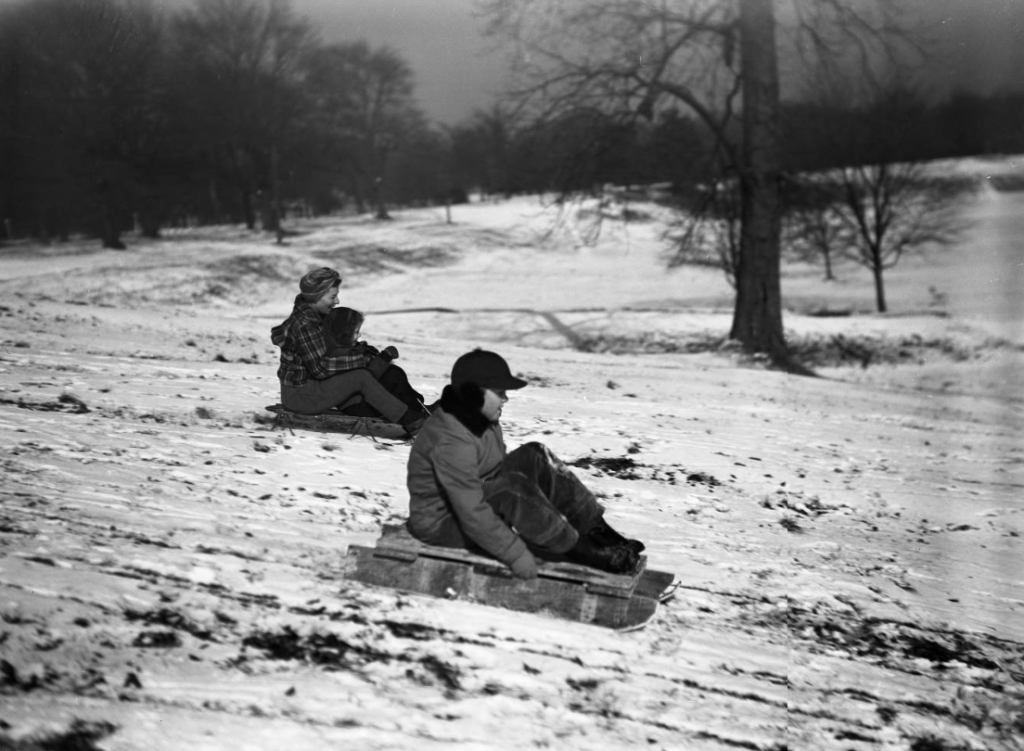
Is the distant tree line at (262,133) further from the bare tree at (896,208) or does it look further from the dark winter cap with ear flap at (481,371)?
the dark winter cap with ear flap at (481,371)

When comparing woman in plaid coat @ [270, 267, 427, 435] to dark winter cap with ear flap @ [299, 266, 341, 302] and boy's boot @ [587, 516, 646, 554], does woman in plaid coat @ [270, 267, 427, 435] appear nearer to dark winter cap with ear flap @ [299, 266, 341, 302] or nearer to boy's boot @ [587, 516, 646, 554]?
dark winter cap with ear flap @ [299, 266, 341, 302]

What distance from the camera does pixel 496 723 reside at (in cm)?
350

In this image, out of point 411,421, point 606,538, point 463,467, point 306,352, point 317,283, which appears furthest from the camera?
point 411,421

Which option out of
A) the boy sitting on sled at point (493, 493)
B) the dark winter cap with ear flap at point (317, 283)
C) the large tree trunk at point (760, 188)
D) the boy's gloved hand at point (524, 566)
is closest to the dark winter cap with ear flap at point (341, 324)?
the dark winter cap with ear flap at point (317, 283)

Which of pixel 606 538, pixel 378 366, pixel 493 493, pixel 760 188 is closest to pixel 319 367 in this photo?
pixel 378 366

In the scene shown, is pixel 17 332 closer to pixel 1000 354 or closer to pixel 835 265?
pixel 1000 354

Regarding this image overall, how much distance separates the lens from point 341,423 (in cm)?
750

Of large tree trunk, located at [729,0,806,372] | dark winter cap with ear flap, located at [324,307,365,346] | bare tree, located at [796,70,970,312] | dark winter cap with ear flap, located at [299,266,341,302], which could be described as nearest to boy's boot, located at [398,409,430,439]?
dark winter cap with ear flap, located at [324,307,365,346]

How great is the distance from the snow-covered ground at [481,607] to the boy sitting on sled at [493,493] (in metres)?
0.36

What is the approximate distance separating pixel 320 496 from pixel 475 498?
2.09m

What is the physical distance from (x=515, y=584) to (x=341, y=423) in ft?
11.3

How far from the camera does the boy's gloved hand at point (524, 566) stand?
170 inches

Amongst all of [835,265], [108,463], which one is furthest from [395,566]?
[835,265]

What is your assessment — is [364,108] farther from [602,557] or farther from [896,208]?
[602,557]
